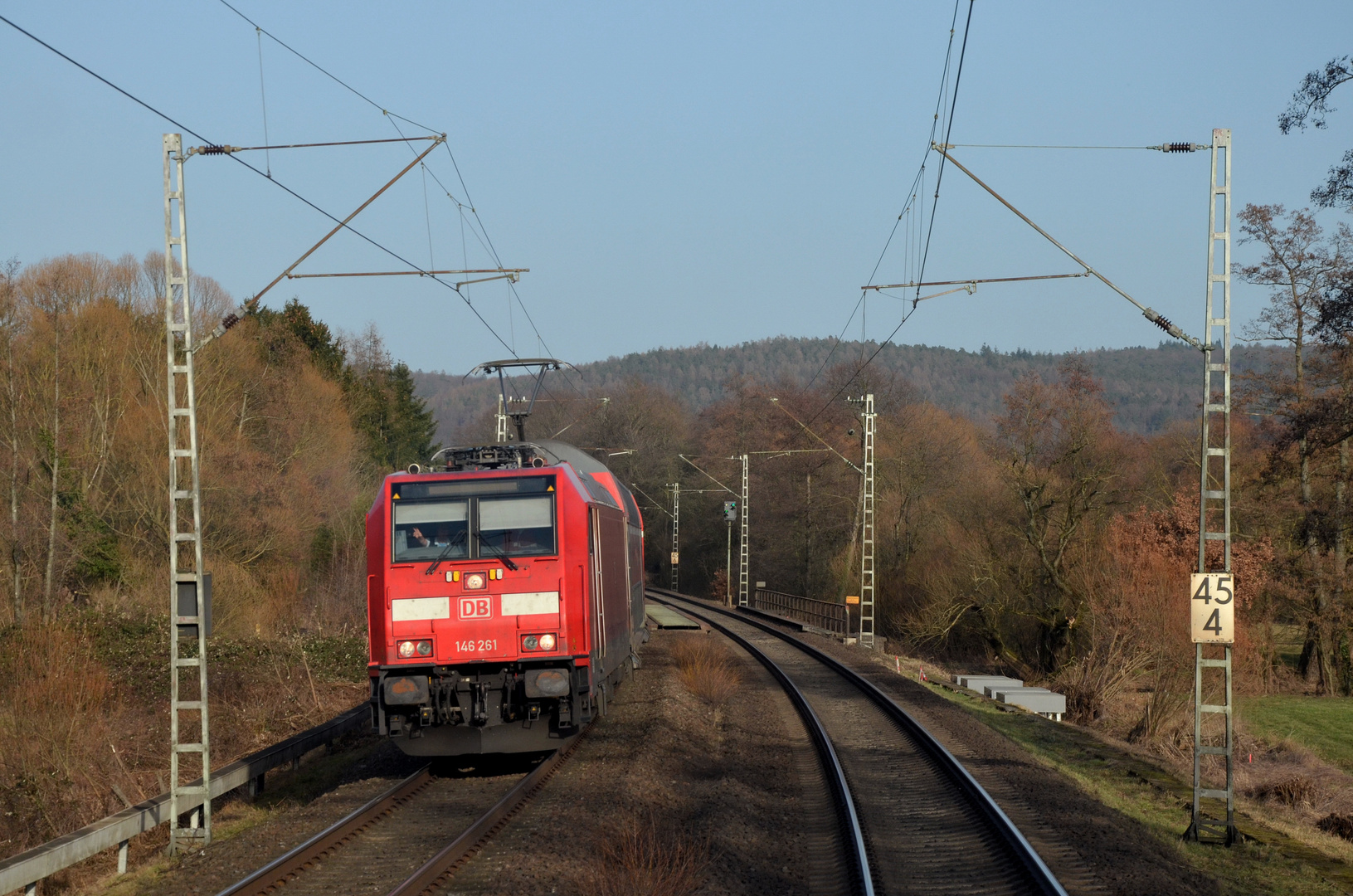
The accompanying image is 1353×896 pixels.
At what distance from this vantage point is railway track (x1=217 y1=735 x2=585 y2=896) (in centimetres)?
869

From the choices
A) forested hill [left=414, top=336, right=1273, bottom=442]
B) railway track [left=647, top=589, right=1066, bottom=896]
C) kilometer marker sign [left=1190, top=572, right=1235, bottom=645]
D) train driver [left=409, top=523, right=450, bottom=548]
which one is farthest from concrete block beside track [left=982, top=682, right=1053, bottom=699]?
forested hill [left=414, top=336, right=1273, bottom=442]

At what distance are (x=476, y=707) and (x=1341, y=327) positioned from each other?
53.7ft

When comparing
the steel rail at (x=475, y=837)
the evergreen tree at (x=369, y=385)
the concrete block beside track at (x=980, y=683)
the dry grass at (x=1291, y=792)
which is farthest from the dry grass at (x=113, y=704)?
the evergreen tree at (x=369, y=385)

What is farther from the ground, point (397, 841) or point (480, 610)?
point (480, 610)

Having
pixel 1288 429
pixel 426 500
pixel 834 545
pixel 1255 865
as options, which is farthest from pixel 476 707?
pixel 834 545

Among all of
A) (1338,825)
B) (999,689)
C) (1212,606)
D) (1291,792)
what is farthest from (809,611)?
(1212,606)

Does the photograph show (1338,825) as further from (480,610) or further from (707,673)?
(480,610)

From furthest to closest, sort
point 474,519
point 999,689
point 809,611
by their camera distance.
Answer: point 809,611
point 999,689
point 474,519

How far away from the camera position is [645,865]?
8.61 metres

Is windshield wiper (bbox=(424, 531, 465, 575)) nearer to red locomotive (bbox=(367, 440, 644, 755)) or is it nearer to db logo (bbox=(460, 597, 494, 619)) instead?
red locomotive (bbox=(367, 440, 644, 755))

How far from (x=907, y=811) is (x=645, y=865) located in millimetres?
4268

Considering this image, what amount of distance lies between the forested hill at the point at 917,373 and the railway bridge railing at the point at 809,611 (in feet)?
272

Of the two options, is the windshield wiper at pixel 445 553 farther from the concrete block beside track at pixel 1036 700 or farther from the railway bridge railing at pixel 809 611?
the railway bridge railing at pixel 809 611

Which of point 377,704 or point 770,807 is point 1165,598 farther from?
point 377,704
